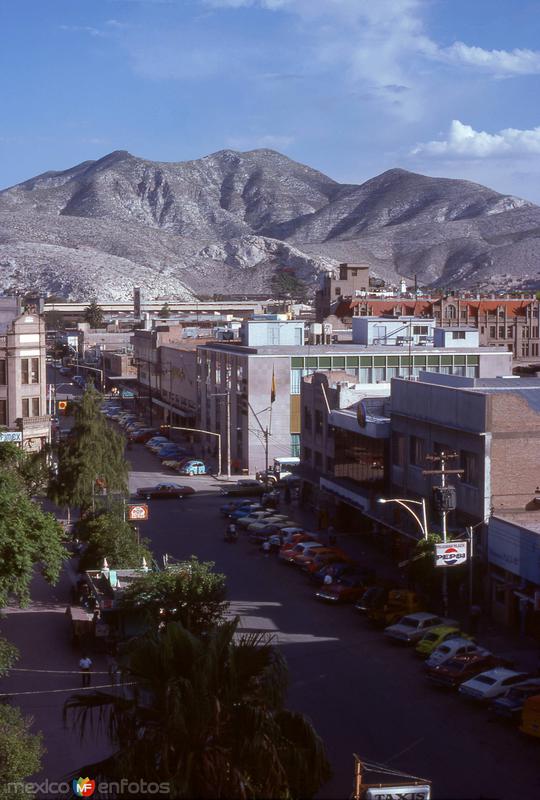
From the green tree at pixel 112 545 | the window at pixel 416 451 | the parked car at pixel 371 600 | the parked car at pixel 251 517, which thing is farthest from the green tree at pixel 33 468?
the window at pixel 416 451

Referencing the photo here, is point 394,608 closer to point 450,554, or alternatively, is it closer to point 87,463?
point 450,554

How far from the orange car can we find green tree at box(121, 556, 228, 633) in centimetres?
941

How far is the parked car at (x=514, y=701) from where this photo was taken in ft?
61.5

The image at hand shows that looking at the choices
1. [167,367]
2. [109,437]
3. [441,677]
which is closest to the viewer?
[441,677]

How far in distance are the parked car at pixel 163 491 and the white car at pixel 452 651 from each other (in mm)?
25788

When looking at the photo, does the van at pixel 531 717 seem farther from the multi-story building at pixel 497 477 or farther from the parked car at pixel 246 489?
the parked car at pixel 246 489

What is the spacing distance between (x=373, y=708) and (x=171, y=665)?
438 inches

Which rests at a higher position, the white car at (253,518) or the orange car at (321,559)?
the orange car at (321,559)

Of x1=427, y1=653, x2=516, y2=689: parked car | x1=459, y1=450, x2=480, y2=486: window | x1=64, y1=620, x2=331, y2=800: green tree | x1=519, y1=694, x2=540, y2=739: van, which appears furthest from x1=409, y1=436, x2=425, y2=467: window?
x1=64, y1=620, x2=331, y2=800: green tree

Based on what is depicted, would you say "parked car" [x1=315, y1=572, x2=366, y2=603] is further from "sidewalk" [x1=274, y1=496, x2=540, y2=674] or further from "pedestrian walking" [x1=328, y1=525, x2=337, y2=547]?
"pedestrian walking" [x1=328, y1=525, x2=337, y2=547]

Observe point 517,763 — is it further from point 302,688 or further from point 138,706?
point 138,706

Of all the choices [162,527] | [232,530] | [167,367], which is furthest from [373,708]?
[167,367]

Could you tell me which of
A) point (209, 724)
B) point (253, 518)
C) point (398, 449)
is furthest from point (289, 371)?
point (209, 724)

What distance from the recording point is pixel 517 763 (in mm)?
16719
